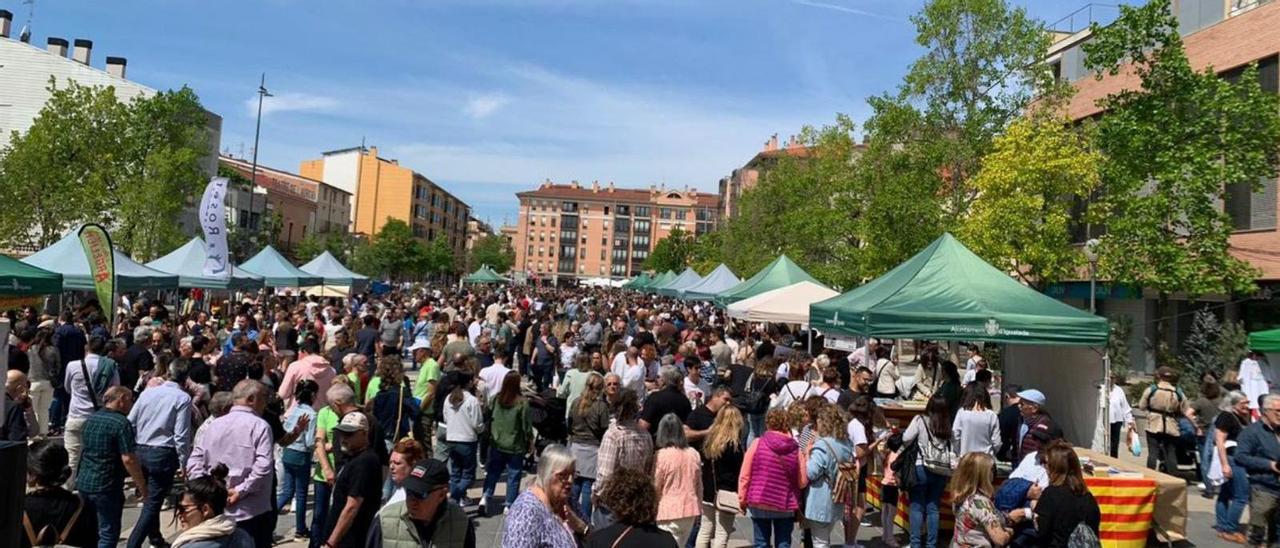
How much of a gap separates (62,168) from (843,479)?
3708 centimetres

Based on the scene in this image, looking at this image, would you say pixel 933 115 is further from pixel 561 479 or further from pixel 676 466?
pixel 561 479

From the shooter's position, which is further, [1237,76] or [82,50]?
[82,50]

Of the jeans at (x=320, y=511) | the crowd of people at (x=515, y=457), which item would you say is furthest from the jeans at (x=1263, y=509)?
the jeans at (x=320, y=511)

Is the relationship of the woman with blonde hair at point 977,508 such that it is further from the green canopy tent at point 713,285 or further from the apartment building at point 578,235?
the apartment building at point 578,235

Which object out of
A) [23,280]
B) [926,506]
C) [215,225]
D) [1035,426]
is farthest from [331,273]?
[1035,426]

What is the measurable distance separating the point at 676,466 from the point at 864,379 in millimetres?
3772

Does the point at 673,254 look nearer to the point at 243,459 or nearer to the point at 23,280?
the point at 23,280

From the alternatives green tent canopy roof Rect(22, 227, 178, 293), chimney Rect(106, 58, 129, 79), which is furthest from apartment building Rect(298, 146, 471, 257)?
green tent canopy roof Rect(22, 227, 178, 293)

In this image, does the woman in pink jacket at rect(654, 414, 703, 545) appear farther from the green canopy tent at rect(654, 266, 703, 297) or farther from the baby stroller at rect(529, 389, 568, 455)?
the green canopy tent at rect(654, 266, 703, 297)

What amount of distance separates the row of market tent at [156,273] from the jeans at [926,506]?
11073 mm

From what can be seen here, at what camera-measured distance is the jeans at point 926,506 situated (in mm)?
7172

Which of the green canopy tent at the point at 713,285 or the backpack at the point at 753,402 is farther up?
the green canopy tent at the point at 713,285

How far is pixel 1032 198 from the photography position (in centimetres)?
2139

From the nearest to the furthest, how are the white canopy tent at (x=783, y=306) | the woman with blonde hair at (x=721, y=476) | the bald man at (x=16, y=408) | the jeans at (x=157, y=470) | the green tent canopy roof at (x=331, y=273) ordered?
the jeans at (x=157, y=470) → the woman with blonde hair at (x=721, y=476) → the bald man at (x=16, y=408) → the white canopy tent at (x=783, y=306) → the green tent canopy roof at (x=331, y=273)
